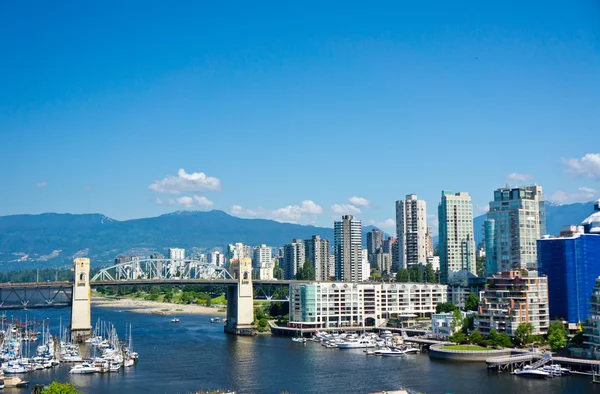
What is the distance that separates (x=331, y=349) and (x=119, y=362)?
14746 mm

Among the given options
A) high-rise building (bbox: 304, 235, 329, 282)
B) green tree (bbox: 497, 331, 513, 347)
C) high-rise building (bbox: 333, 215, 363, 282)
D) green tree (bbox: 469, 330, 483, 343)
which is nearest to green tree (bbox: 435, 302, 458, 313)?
green tree (bbox: 469, 330, 483, 343)

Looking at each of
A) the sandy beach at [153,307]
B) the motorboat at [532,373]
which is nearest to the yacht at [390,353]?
the motorboat at [532,373]

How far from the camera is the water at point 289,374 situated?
3197cm

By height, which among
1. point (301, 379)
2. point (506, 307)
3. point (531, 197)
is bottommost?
point (301, 379)

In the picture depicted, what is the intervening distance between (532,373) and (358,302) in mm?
22826

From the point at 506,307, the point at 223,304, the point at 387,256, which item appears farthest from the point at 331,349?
the point at 387,256

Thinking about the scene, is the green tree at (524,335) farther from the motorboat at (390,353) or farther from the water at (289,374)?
the motorboat at (390,353)

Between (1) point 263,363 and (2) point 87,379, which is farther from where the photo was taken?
(1) point 263,363

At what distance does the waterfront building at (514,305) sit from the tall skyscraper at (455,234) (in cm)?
3704

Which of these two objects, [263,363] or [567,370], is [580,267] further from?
[263,363]

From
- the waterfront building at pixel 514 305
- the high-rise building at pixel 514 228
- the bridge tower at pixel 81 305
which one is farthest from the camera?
the high-rise building at pixel 514 228

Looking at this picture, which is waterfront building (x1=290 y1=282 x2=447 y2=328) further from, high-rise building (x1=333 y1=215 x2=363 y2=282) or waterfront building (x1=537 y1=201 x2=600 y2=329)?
high-rise building (x1=333 y1=215 x2=363 y2=282)

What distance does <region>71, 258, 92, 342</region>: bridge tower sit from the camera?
5209 centimetres

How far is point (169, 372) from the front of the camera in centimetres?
3650
